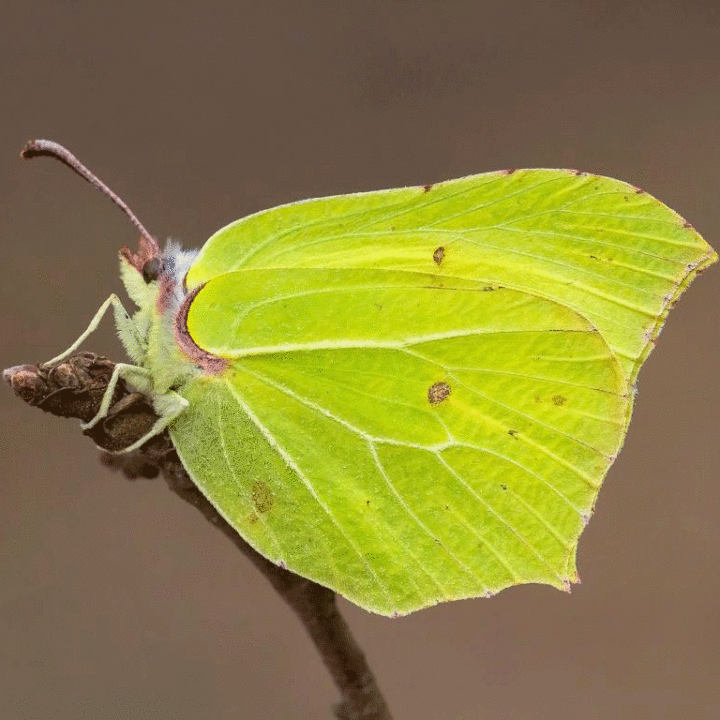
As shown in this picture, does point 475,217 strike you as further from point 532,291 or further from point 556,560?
point 556,560

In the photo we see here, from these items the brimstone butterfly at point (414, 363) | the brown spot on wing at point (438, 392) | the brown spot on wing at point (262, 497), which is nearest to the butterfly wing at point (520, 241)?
the brimstone butterfly at point (414, 363)

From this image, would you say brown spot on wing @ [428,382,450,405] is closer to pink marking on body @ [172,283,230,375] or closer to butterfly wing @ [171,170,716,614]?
butterfly wing @ [171,170,716,614]

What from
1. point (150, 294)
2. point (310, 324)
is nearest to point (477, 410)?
point (310, 324)

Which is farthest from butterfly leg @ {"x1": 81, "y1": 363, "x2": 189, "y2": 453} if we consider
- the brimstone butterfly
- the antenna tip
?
the antenna tip

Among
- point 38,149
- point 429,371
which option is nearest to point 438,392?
point 429,371

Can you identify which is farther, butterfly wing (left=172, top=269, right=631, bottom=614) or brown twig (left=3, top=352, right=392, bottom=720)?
butterfly wing (left=172, top=269, right=631, bottom=614)
